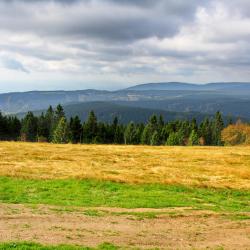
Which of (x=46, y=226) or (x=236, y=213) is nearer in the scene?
(x=46, y=226)

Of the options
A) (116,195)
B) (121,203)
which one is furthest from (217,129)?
(121,203)

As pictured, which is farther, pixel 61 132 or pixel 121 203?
pixel 61 132

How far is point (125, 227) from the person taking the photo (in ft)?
63.1

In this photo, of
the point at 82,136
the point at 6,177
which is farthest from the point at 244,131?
the point at 6,177

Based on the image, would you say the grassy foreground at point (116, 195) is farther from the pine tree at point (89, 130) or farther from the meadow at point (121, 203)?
the pine tree at point (89, 130)

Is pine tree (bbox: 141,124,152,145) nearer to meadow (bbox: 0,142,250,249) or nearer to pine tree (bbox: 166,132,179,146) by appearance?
pine tree (bbox: 166,132,179,146)

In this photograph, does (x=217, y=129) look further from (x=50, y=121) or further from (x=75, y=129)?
(x=50, y=121)

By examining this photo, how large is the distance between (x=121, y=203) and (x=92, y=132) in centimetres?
10458

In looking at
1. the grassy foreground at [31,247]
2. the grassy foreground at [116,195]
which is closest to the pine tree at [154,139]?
the grassy foreground at [116,195]

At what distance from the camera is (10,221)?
61.5 ft

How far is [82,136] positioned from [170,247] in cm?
11430

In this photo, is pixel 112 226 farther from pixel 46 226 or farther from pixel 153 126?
pixel 153 126

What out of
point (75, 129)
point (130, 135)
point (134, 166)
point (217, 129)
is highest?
point (134, 166)

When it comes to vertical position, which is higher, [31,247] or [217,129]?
[31,247]
